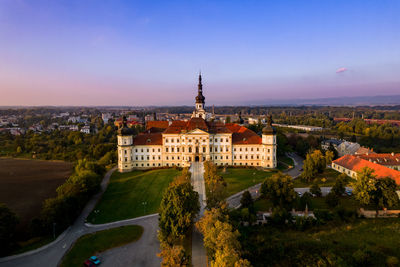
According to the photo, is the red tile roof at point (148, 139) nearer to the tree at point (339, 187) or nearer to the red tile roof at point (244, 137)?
the red tile roof at point (244, 137)

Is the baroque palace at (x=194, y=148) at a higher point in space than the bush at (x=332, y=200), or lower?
higher

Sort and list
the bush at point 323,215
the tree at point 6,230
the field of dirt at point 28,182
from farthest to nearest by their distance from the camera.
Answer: the field of dirt at point 28,182, the bush at point 323,215, the tree at point 6,230

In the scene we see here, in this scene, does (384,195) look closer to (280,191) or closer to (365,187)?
(365,187)

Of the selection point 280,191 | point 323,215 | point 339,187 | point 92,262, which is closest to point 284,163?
point 339,187

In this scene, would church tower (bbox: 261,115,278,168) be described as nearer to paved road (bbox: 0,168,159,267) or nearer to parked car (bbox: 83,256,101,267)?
paved road (bbox: 0,168,159,267)

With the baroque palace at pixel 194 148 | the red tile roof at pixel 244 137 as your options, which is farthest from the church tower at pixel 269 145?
the red tile roof at pixel 244 137

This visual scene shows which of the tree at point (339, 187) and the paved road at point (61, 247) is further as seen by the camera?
the tree at point (339, 187)

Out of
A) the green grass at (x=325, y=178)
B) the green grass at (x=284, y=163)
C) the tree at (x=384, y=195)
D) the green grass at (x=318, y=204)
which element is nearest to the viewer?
the tree at (x=384, y=195)

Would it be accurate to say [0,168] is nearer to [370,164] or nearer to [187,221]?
[187,221]
